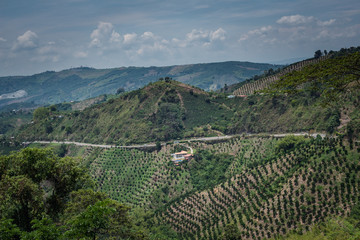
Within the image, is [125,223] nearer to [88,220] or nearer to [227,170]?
[88,220]

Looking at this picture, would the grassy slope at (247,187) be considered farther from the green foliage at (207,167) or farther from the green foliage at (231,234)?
the green foliage at (231,234)

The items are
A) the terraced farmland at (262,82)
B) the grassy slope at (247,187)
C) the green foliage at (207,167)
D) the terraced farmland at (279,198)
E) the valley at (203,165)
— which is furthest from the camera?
the terraced farmland at (262,82)

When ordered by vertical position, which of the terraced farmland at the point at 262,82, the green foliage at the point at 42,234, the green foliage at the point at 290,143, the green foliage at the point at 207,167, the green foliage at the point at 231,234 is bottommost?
the green foliage at the point at 207,167

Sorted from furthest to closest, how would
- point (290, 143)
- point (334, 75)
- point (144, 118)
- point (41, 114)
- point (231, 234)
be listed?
point (41, 114) → point (144, 118) → point (290, 143) → point (231, 234) → point (334, 75)

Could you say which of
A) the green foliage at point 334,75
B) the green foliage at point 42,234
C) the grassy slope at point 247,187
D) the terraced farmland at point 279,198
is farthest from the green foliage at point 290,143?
the green foliage at point 42,234

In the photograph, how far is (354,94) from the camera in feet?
213

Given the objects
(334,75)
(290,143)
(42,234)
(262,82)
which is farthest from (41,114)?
(334,75)

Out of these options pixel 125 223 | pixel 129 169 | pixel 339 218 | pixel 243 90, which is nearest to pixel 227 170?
pixel 129 169

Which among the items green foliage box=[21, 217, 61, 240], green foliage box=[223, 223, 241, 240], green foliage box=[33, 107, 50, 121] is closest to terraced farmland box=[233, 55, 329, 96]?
green foliage box=[223, 223, 241, 240]

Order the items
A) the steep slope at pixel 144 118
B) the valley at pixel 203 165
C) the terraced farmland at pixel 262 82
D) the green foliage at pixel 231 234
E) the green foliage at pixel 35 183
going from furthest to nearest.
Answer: the terraced farmland at pixel 262 82
the steep slope at pixel 144 118
the green foliage at pixel 231 234
the valley at pixel 203 165
the green foliage at pixel 35 183

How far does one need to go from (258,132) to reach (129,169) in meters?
46.2

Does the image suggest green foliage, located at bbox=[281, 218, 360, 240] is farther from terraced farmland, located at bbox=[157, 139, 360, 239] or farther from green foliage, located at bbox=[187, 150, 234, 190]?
green foliage, located at bbox=[187, 150, 234, 190]

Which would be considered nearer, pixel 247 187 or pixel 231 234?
pixel 231 234

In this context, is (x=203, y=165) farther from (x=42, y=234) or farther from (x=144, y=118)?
(x=42, y=234)
